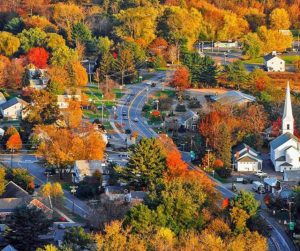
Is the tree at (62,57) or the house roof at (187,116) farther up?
the tree at (62,57)

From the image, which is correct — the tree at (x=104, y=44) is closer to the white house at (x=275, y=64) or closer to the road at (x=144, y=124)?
the road at (x=144, y=124)

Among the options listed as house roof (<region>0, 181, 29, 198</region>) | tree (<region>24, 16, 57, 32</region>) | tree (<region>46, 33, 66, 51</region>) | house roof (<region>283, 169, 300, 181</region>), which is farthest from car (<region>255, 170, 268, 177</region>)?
tree (<region>24, 16, 57, 32</region>)

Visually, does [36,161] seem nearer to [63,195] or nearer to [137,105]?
[63,195]

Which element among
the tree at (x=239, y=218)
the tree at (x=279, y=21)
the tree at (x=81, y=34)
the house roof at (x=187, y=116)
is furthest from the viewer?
the tree at (x=279, y=21)

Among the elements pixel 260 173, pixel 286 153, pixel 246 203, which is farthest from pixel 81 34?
pixel 246 203

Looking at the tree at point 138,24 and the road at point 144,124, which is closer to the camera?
the road at point 144,124

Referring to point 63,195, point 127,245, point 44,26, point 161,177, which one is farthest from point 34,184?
point 44,26

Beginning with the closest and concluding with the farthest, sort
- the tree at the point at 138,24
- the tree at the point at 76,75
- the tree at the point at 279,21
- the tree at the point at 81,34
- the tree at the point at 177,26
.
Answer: the tree at the point at 76,75
the tree at the point at 81,34
the tree at the point at 138,24
the tree at the point at 177,26
the tree at the point at 279,21

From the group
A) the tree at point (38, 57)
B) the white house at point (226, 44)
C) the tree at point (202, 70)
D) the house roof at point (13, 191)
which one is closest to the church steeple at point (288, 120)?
the house roof at point (13, 191)
